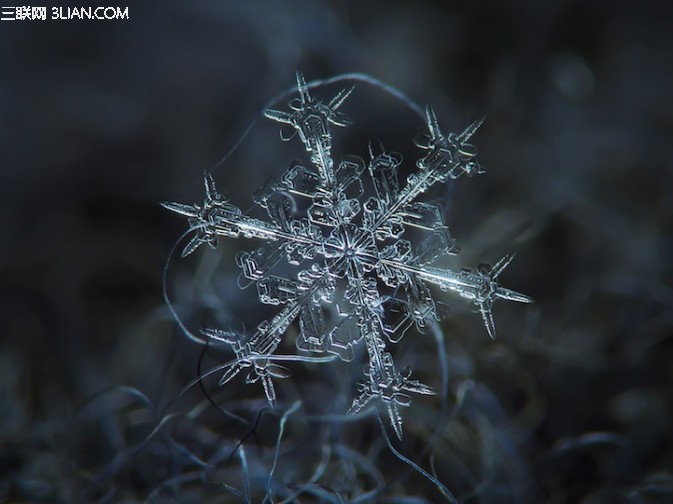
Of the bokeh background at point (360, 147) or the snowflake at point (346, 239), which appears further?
the bokeh background at point (360, 147)

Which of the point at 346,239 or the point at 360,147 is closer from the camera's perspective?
the point at 346,239

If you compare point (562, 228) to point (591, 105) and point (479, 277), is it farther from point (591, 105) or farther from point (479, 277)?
point (479, 277)

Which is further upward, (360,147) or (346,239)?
(360,147)

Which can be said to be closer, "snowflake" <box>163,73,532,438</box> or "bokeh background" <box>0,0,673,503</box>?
"snowflake" <box>163,73,532,438</box>
